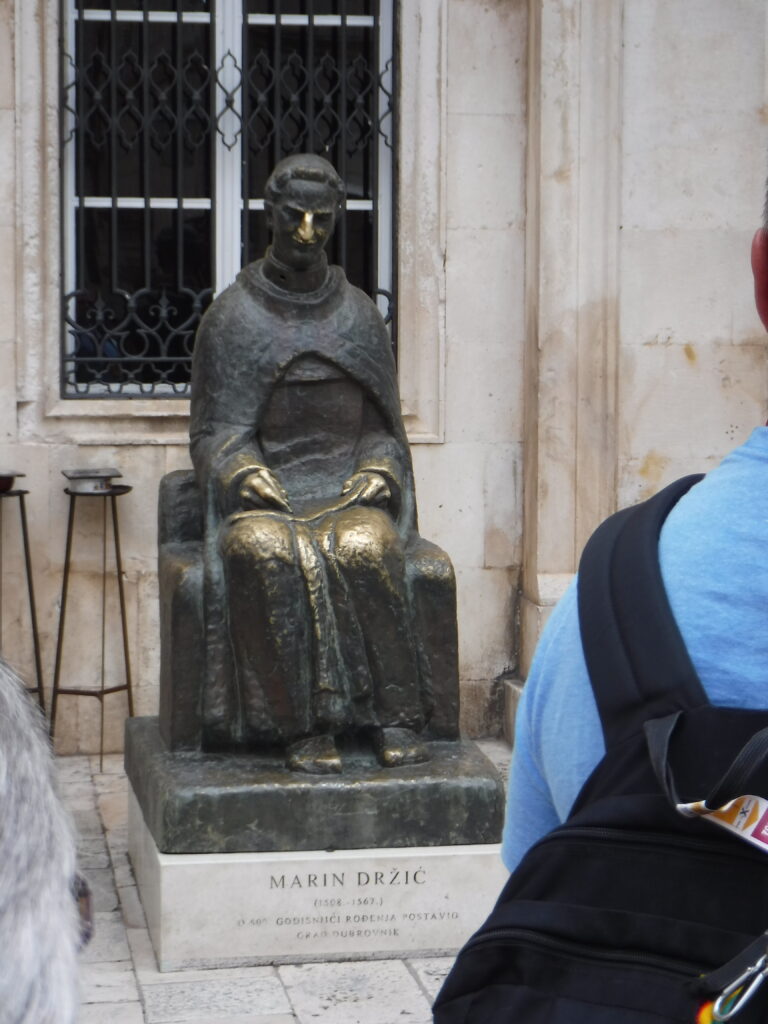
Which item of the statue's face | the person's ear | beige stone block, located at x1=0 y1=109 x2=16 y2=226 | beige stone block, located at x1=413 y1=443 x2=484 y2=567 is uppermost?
beige stone block, located at x1=0 y1=109 x2=16 y2=226

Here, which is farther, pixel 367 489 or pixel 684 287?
pixel 684 287

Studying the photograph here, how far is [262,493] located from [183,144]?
2721 mm

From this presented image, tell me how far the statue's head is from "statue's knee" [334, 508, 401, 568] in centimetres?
89

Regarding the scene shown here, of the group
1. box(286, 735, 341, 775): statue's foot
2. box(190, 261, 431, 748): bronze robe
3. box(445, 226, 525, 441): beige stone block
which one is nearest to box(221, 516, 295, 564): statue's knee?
box(190, 261, 431, 748): bronze robe

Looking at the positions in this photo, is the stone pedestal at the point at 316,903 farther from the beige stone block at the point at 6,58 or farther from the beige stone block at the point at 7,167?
the beige stone block at the point at 6,58

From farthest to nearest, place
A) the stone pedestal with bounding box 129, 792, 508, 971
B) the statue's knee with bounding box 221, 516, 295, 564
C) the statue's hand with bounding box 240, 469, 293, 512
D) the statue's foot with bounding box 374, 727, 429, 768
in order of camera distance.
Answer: the statue's hand with bounding box 240, 469, 293, 512 → the statue's foot with bounding box 374, 727, 429, 768 → the statue's knee with bounding box 221, 516, 295, 564 → the stone pedestal with bounding box 129, 792, 508, 971

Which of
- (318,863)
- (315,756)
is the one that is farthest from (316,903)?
(315,756)

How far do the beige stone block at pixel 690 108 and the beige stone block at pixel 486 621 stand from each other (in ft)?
5.53

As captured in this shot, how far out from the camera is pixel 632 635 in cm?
143

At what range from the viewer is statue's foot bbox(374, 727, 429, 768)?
4.98 m

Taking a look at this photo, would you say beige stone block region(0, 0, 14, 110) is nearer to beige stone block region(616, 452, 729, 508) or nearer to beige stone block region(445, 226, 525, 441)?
beige stone block region(445, 226, 525, 441)

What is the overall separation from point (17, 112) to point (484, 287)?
213cm

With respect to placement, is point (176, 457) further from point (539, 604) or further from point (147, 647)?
point (539, 604)

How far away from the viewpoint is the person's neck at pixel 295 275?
5355mm
